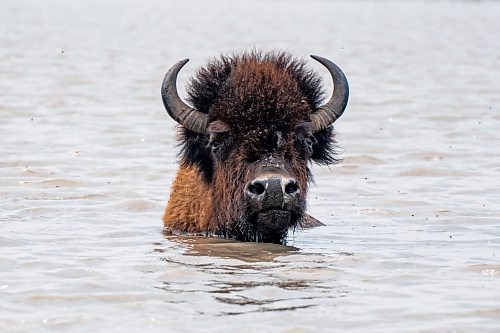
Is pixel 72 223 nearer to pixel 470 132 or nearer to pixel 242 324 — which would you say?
pixel 242 324

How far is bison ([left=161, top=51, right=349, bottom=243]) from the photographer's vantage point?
37.6ft

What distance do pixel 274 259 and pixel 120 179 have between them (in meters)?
5.76

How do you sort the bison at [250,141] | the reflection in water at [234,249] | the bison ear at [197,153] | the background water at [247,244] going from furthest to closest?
the bison ear at [197,153], the reflection in water at [234,249], the bison at [250,141], the background water at [247,244]

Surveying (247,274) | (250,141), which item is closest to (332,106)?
(250,141)

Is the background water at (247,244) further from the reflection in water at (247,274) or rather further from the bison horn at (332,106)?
the bison horn at (332,106)

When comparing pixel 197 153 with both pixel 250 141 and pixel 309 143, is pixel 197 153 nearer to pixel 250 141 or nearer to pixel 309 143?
pixel 250 141

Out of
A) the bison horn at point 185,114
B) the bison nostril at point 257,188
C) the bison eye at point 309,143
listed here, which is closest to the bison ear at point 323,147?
the bison eye at point 309,143

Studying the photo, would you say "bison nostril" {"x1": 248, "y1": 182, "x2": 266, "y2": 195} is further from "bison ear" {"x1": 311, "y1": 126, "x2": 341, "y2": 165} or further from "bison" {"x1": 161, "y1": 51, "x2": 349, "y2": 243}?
"bison ear" {"x1": 311, "y1": 126, "x2": 341, "y2": 165}

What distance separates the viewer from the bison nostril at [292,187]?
36.8 feet

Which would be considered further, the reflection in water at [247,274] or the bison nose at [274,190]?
the bison nose at [274,190]

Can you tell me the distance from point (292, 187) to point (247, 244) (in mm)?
1038

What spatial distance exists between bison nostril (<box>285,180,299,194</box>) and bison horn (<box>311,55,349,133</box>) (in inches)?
40.5

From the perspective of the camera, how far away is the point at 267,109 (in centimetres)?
1170

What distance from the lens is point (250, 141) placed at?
1162 centimetres
